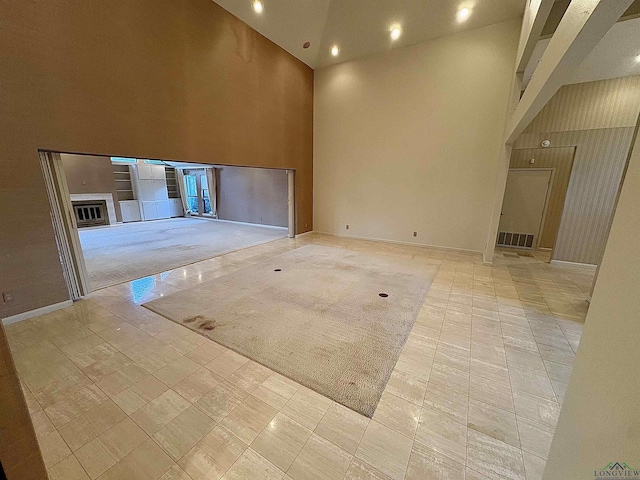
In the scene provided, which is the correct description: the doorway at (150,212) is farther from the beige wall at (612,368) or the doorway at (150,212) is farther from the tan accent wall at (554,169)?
the tan accent wall at (554,169)

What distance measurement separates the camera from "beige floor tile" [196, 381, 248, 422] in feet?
5.58

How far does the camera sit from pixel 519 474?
1.34m

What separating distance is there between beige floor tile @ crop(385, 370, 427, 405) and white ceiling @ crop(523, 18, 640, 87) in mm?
4059

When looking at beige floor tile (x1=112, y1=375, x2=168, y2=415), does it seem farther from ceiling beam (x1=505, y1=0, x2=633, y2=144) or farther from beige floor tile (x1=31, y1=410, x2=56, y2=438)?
ceiling beam (x1=505, y1=0, x2=633, y2=144)

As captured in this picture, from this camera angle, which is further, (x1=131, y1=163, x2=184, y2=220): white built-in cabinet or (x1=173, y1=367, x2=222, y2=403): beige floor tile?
(x1=131, y1=163, x2=184, y2=220): white built-in cabinet

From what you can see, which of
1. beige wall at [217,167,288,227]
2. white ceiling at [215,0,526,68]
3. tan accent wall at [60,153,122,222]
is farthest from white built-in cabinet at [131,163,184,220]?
white ceiling at [215,0,526,68]

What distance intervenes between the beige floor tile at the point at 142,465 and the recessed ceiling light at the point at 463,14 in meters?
7.25

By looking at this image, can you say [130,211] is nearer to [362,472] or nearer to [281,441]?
[281,441]

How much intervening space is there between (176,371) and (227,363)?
41 centimetres

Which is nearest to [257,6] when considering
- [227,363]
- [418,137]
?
[418,137]

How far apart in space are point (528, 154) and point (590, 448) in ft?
22.3

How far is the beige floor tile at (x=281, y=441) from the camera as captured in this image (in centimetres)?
142

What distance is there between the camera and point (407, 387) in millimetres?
1928

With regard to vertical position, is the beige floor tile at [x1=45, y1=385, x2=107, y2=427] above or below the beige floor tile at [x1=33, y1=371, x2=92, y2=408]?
below
